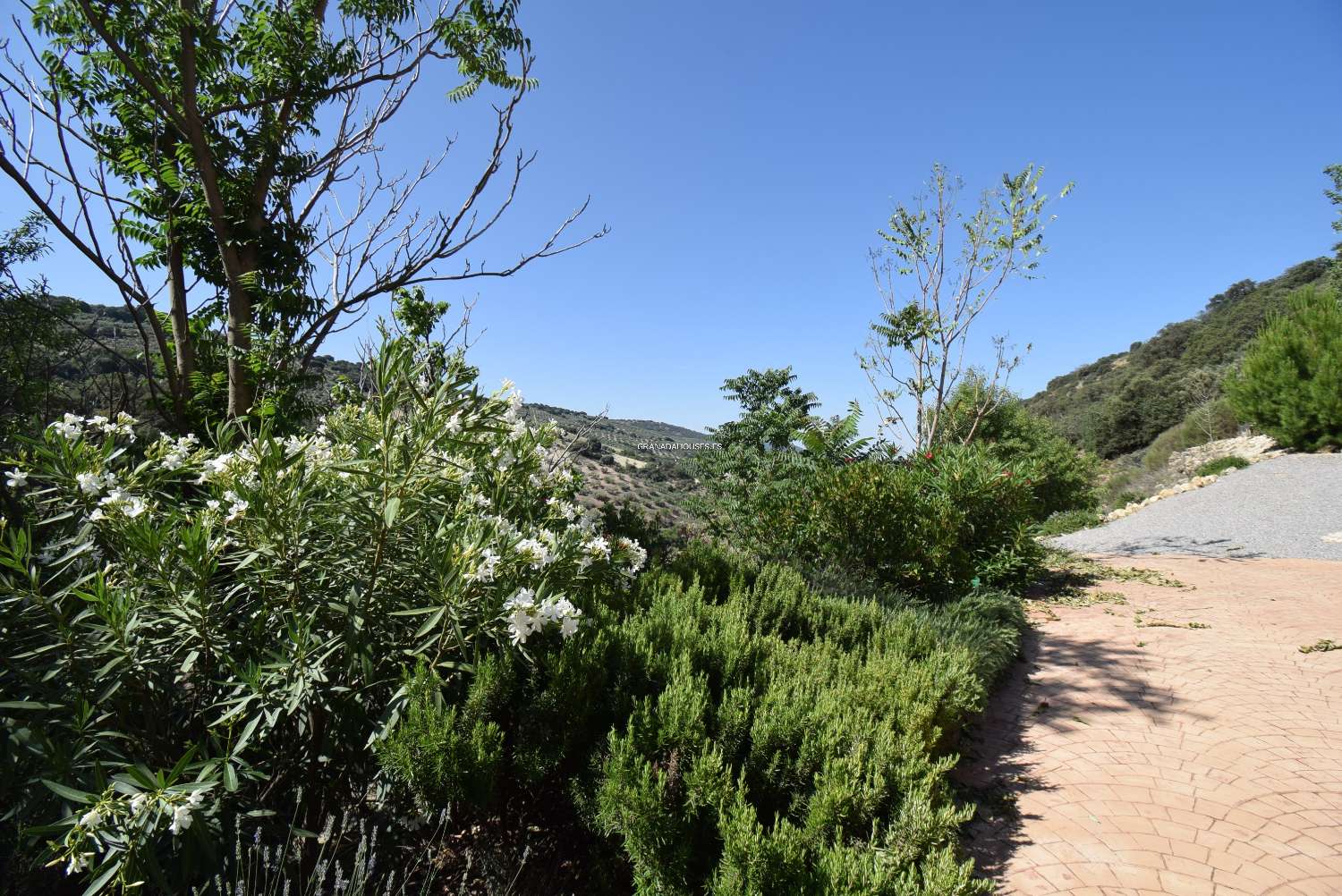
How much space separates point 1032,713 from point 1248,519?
11.5m

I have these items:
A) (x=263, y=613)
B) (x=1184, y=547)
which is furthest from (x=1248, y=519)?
(x=263, y=613)

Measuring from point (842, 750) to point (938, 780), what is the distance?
1.63 feet

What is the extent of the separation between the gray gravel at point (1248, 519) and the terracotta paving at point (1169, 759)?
4605 mm

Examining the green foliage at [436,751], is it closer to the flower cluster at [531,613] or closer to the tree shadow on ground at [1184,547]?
the flower cluster at [531,613]

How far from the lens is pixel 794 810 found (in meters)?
2.40

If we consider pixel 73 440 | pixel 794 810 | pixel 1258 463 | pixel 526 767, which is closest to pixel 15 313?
pixel 73 440

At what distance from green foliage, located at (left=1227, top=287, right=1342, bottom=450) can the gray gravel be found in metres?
0.91

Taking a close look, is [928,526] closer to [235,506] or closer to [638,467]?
[235,506]

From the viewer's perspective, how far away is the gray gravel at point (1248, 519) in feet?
32.3

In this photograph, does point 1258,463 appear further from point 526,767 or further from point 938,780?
point 526,767

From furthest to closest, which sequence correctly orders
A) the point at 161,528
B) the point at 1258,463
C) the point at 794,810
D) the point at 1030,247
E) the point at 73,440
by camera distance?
1. the point at 1258,463
2. the point at 1030,247
3. the point at 794,810
4. the point at 73,440
5. the point at 161,528

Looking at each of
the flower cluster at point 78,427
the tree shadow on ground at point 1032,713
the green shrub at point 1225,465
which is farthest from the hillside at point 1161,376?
the flower cluster at point 78,427

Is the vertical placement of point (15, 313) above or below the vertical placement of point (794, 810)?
above

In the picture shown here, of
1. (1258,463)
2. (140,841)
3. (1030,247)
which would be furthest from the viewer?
(1258,463)
